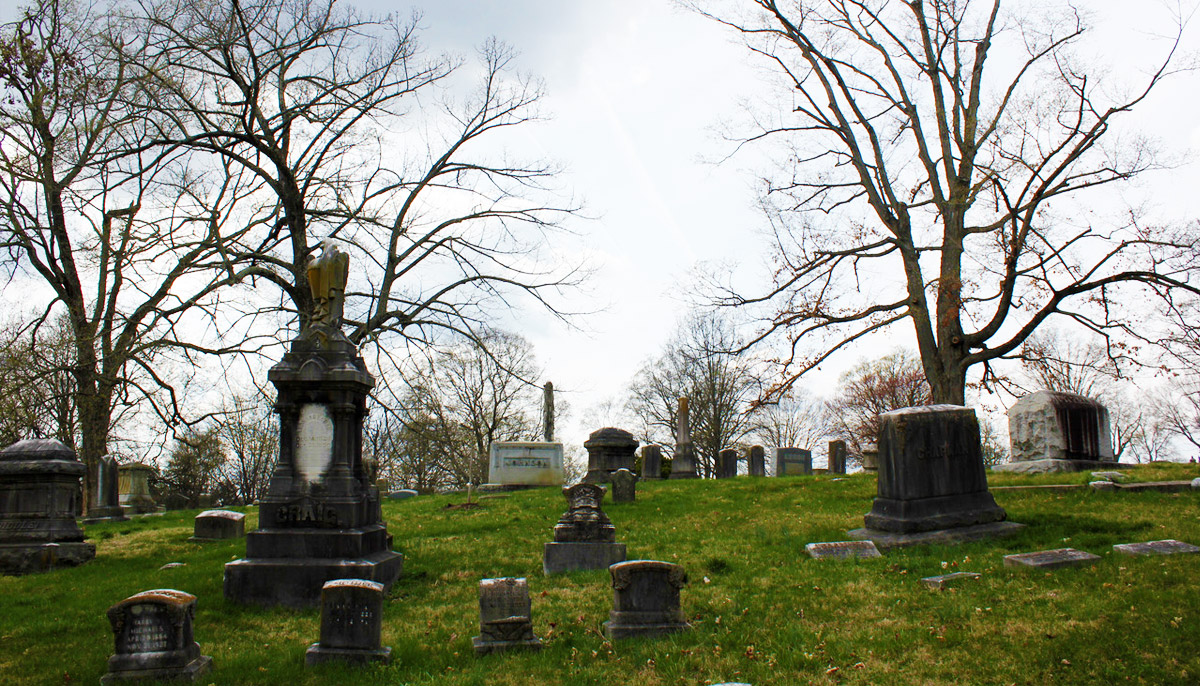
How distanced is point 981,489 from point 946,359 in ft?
19.6

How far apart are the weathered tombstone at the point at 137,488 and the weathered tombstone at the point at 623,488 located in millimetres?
14881

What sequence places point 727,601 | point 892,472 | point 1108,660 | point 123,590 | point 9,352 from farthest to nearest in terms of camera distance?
point 9,352, point 892,472, point 123,590, point 727,601, point 1108,660

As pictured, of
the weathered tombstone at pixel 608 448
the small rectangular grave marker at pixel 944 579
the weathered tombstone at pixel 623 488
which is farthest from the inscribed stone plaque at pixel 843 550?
the weathered tombstone at pixel 608 448

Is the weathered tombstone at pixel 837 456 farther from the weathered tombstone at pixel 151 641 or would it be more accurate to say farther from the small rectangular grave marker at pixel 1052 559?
the weathered tombstone at pixel 151 641

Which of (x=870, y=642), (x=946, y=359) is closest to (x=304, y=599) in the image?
(x=870, y=642)

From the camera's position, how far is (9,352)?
15250 millimetres

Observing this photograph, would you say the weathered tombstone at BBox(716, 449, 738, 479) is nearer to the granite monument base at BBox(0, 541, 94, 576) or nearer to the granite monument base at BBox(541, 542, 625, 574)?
the granite monument base at BBox(541, 542, 625, 574)

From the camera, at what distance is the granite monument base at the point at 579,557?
918 centimetres

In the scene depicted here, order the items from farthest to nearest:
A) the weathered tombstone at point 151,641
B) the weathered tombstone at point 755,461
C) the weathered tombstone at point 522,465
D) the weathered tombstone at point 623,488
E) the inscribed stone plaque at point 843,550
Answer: the weathered tombstone at point 755,461 → the weathered tombstone at point 522,465 → the weathered tombstone at point 623,488 → the inscribed stone plaque at point 843,550 → the weathered tombstone at point 151,641

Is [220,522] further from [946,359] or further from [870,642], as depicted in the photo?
[946,359]

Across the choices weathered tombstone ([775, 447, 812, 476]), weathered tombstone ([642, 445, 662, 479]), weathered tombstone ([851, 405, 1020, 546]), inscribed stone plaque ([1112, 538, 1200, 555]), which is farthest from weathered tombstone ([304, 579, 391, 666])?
weathered tombstone ([775, 447, 812, 476])

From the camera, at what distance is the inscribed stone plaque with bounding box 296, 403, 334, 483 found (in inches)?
354

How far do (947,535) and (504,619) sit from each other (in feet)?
18.4

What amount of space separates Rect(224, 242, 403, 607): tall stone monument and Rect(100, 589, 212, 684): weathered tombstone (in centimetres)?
249
